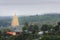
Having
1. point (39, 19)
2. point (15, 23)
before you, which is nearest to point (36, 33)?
point (39, 19)

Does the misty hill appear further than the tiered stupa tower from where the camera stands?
No

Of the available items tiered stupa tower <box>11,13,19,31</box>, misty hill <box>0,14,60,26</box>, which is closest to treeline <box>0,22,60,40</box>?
misty hill <box>0,14,60,26</box>

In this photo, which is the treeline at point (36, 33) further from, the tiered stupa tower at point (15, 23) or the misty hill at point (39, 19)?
the tiered stupa tower at point (15, 23)

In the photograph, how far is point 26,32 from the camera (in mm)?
4156

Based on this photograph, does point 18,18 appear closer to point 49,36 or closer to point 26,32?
point 26,32

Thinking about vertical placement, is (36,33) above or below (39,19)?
below

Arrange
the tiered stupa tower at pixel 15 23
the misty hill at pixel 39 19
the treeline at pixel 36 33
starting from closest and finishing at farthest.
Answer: the treeline at pixel 36 33, the misty hill at pixel 39 19, the tiered stupa tower at pixel 15 23

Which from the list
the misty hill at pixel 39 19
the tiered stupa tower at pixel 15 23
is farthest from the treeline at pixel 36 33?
the tiered stupa tower at pixel 15 23

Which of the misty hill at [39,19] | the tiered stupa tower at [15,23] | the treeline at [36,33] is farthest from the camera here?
the tiered stupa tower at [15,23]

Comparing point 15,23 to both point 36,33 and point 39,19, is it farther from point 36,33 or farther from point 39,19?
point 36,33

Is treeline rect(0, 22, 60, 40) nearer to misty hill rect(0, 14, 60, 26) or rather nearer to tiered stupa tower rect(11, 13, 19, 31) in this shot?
misty hill rect(0, 14, 60, 26)

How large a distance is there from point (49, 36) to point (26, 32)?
0.60 meters

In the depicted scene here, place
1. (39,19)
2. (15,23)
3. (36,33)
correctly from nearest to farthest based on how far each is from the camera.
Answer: (36,33) → (39,19) → (15,23)

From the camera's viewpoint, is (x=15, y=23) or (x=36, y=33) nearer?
(x=36, y=33)
